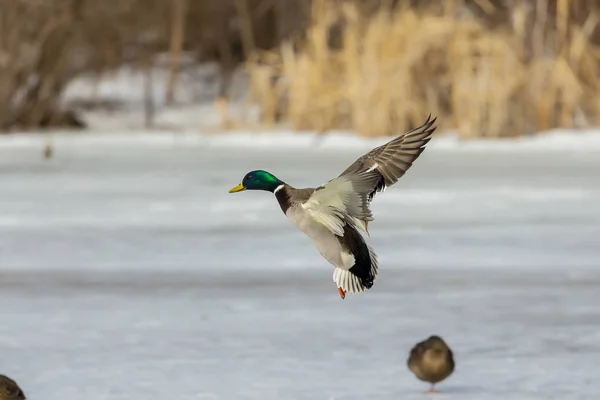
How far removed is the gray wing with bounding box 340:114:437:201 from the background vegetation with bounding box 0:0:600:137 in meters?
10.7

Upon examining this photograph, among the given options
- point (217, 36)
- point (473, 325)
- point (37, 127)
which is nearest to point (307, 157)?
point (37, 127)

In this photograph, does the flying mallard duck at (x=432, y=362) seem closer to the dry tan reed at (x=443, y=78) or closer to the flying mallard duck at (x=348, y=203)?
the flying mallard duck at (x=348, y=203)

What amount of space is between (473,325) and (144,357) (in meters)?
1.22

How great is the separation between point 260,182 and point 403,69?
37.3 ft

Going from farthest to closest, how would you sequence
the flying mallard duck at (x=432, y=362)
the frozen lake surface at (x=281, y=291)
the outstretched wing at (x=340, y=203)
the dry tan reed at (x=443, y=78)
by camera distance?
the dry tan reed at (x=443, y=78) < the frozen lake surface at (x=281, y=291) < the flying mallard duck at (x=432, y=362) < the outstretched wing at (x=340, y=203)

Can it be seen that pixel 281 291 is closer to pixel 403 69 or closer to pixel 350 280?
pixel 350 280

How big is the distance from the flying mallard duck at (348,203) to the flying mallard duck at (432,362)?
1.97ft

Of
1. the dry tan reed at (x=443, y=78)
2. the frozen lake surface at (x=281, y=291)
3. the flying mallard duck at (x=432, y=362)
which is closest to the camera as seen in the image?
the flying mallard duck at (x=432, y=362)

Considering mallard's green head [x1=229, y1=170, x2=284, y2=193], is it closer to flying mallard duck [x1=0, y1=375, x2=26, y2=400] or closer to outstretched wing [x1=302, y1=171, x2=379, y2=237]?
outstretched wing [x1=302, y1=171, x2=379, y2=237]

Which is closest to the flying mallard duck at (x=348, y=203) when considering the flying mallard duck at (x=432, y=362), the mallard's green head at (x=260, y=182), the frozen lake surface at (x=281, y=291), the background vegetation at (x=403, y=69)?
the mallard's green head at (x=260, y=182)

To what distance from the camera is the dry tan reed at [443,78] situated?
14859 millimetres

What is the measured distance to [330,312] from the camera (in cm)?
598

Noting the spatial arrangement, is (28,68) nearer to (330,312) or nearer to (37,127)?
(37,127)

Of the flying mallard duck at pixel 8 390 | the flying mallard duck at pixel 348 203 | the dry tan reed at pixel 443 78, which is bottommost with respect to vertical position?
the dry tan reed at pixel 443 78
